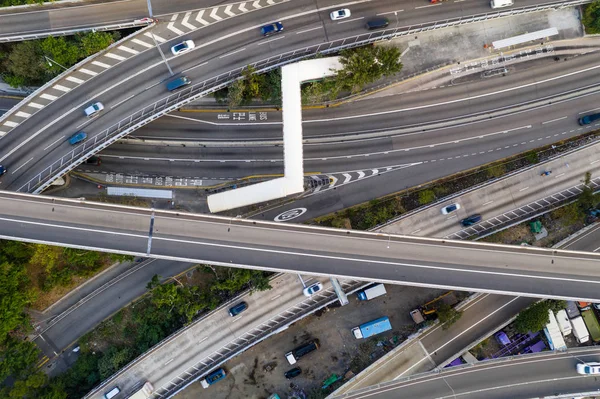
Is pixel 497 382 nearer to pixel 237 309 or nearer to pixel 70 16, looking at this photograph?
pixel 237 309

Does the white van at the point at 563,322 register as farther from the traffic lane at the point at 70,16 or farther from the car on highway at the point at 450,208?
the traffic lane at the point at 70,16

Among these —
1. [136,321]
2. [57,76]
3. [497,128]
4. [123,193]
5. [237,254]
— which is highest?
[57,76]

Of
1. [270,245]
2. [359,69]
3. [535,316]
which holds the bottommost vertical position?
[535,316]

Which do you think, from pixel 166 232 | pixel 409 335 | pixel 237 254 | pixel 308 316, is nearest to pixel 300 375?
pixel 308 316

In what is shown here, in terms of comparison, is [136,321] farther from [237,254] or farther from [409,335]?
[409,335]

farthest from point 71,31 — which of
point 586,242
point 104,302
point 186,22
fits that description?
point 586,242

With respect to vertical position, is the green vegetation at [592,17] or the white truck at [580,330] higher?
the green vegetation at [592,17]

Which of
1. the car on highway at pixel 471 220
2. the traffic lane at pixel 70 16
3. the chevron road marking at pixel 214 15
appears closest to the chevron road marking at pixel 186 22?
the chevron road marking at pixel 214 15
